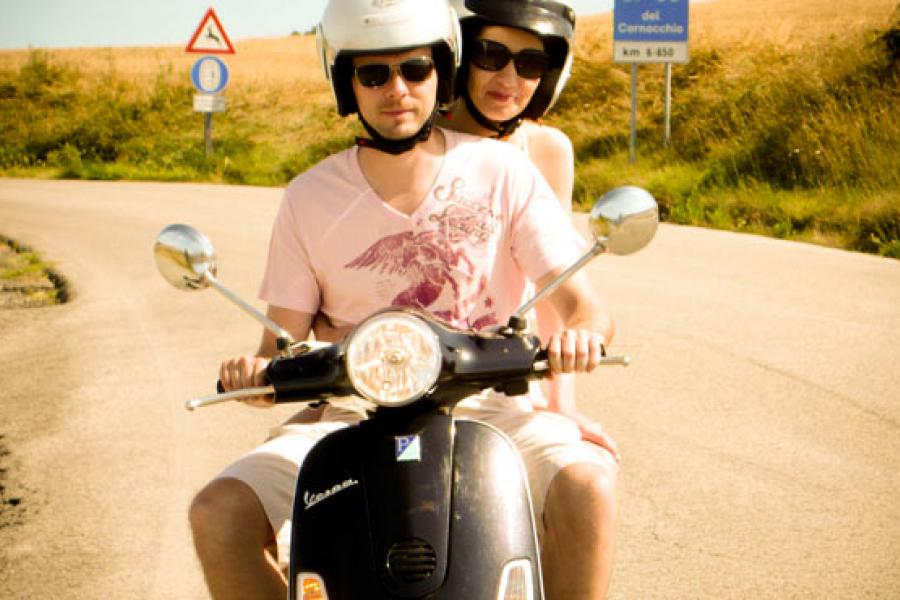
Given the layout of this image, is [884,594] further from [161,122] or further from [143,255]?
[161,122]

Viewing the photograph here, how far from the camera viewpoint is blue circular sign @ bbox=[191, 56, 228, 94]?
17.7m

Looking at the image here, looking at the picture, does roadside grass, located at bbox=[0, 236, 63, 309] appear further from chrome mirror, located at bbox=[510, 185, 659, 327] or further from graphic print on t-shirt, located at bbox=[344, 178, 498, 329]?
chrome mirror, located at bbox=[510, 185, 659, 327]

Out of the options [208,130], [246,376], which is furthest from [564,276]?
[208,130]

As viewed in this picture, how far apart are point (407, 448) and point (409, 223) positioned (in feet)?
2.74

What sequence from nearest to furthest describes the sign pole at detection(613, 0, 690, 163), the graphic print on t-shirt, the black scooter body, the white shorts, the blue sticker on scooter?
the black scooter body
the blue sticker on scooter
the white shorts
the graphic print on t-shirt
the sign pole at detection(613, 0, 690, 163)

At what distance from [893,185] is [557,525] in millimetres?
9766

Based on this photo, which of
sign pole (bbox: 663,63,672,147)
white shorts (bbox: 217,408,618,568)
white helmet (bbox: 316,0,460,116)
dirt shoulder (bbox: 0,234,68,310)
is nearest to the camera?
white shorts (bbox: 217,408,618,568)

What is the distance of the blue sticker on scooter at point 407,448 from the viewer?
1.96m

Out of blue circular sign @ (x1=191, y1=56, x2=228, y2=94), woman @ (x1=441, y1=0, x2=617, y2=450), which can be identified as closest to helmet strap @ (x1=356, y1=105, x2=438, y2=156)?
woman @ (x1=441, y1=0, x2=617, y2=450)

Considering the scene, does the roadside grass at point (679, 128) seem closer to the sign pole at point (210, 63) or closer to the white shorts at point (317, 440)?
the sign pole at point (210, 63)

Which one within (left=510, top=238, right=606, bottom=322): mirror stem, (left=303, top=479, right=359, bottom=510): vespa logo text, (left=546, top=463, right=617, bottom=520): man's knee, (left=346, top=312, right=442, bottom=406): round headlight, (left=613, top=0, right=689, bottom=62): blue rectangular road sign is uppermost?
(left=613, top=0, right=689, bottom=62): blue rectangular road sign

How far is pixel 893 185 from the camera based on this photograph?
10.8 m

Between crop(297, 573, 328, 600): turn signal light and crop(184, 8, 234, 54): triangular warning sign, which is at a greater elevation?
crop(184, 8, 234, 54): triangular warning sign

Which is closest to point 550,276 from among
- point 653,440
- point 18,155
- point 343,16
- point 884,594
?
point 343,16
